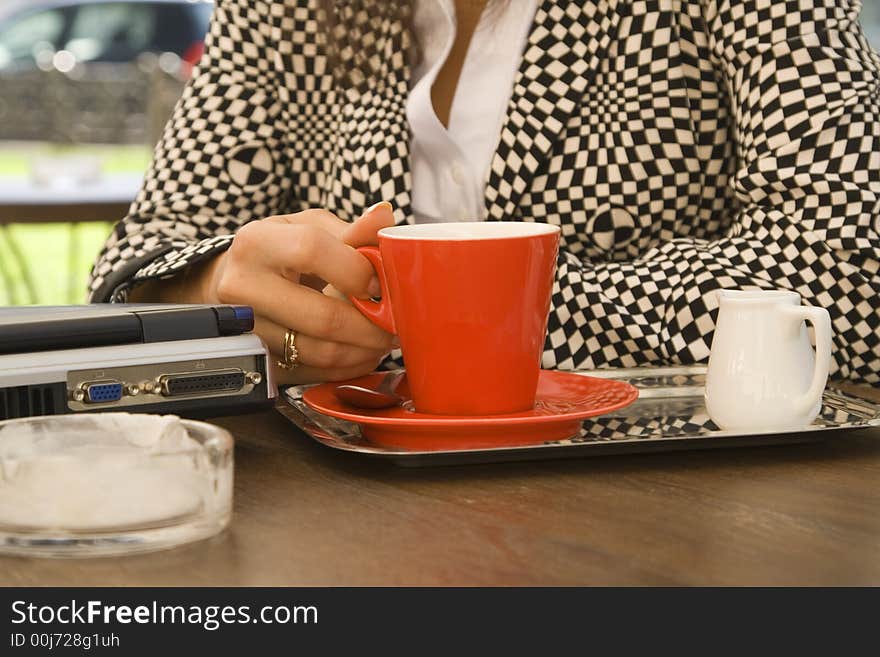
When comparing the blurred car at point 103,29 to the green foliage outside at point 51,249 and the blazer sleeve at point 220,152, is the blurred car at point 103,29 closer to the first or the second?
the green foliage outside at point 51,249

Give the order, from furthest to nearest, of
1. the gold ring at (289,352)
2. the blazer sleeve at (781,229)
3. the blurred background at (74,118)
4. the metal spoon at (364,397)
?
the blurred background at (74,118)
the blazer sleeve at (781,229)
the gold ring at (289,352)
the metal spoon at (364,397)

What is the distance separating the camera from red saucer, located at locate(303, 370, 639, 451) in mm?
594

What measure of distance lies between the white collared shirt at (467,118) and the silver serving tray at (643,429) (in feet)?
1.27

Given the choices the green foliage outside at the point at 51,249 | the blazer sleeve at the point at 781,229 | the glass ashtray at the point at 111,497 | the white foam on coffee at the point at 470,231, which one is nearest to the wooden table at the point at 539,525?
the glass ashtray at the point at 111,497

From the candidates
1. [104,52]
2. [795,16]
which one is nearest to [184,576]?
[795,16]

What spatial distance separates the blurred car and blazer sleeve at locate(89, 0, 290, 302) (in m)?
7.95

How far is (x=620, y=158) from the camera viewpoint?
1.09m

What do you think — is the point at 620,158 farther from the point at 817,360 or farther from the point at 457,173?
the point at 817,360

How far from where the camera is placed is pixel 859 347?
928 millimetres

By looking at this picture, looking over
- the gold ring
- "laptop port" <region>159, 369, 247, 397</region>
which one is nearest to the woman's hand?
the gold ring

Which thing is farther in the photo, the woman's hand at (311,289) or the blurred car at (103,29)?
the blurred car at (103,29)

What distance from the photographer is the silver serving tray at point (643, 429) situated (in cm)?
58

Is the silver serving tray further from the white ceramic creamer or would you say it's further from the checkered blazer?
the checkered blazer
